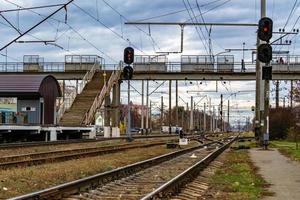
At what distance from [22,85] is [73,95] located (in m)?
9.90

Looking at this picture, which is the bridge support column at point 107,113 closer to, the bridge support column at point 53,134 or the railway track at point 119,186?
the bridge support column at point 53,134

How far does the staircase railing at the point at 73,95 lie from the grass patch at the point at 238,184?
34.0m

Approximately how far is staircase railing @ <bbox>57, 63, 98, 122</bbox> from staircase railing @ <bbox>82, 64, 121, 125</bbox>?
228 cm

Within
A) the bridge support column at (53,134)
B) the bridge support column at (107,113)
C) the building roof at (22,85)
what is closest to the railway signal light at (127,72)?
the bridge support column at (53,134)

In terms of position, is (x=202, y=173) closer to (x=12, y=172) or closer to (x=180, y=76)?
(x=12, y=172)

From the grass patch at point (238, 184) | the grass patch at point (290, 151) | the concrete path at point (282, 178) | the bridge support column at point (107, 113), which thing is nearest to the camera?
the grass patch at point (238, 184)

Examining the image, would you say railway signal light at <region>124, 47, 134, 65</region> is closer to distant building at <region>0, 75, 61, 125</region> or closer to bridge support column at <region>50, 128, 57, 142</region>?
bridge support column at <region>50, 128, 57, 142</region>

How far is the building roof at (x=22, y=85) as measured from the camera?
Answer: 45125 mm

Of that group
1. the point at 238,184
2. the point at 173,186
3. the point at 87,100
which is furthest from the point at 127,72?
the point at 173,186

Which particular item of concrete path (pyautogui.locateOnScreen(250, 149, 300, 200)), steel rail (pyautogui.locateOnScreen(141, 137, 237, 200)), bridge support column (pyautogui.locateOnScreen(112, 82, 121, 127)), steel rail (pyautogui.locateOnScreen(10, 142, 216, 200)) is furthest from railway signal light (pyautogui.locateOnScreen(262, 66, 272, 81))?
bridge support column (pyautogui.locateOnScreen(112, 82, 121, 127))

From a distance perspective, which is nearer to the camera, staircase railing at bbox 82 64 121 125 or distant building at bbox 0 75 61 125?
distant building at bbox 0 75 61 125

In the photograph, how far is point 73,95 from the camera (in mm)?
55062

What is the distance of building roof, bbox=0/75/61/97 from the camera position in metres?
45.1

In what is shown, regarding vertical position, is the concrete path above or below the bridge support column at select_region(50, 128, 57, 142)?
below
